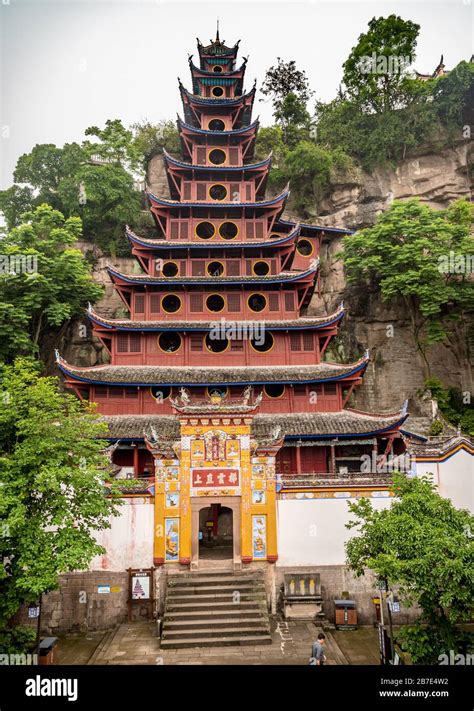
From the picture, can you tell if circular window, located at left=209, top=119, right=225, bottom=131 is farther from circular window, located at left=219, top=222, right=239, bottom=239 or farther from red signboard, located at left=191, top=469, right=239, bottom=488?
red signboard, located at left=191, top=469, right=239, bottom=488

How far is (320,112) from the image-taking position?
152 ft

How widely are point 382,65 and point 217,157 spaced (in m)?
19.6

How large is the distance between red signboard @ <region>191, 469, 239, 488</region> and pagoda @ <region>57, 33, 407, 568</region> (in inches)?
1.4

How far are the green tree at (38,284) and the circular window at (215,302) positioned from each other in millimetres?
9732

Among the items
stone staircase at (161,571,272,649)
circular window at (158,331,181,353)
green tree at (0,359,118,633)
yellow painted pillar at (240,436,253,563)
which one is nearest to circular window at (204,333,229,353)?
circular window at (158,331,181,353)

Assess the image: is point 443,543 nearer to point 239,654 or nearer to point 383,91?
point 239,654

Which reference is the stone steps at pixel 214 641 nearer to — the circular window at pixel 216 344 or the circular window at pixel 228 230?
the circular window at pixel 216 344

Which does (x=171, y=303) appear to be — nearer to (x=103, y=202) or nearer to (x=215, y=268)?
(x=215, y=268)

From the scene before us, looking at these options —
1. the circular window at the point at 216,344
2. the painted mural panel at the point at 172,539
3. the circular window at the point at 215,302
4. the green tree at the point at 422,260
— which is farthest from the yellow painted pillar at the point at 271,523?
the green tree at the point at 422,260

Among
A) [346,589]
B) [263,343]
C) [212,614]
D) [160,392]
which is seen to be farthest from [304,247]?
[212,614]

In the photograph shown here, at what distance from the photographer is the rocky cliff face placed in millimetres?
35562

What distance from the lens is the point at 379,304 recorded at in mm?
37250
